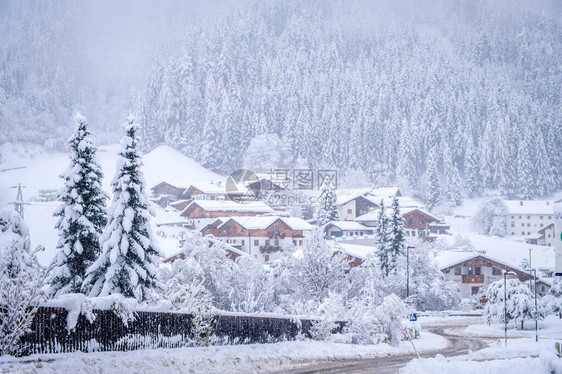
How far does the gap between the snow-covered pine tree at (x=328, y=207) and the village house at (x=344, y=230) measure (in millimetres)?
5513

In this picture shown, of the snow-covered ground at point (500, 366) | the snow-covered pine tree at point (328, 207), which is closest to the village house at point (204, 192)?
the snow-covered pine tree at point (328, 207)

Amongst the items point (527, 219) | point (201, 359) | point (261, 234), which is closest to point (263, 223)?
point (261, 234)

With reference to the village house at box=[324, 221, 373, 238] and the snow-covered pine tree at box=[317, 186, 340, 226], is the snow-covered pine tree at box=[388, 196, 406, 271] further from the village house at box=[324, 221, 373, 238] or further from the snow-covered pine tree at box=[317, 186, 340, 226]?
the snow-covered pine tree at box=[317, 186, 340, 226]

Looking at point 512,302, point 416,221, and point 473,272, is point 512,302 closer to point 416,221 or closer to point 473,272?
point 473,272

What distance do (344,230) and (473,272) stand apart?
3285 cm

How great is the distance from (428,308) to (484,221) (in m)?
84.3

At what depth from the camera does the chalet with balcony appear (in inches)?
3314

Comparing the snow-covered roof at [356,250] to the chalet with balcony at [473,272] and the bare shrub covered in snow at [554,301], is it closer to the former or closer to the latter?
the chalet with balcony at [473,272]

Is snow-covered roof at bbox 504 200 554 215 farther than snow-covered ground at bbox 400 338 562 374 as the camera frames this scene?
Yes

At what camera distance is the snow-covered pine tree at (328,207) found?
397ft

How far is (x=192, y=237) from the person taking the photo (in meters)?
52.2

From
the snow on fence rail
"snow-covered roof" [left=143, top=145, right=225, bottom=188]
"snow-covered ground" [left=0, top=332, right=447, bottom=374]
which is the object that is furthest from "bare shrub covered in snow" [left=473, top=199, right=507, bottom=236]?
the snow on fence rail

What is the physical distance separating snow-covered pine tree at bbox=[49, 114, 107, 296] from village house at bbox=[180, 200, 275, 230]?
7742cm

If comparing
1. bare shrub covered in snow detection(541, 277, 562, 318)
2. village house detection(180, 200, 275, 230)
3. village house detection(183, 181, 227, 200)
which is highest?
village house detection(183, 181, 227, 200)
